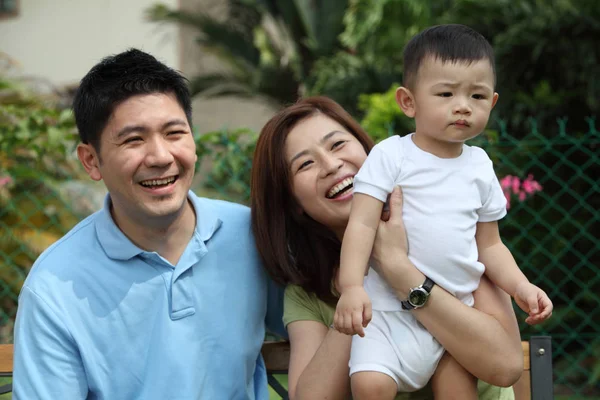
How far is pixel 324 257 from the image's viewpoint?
2939 millimetres

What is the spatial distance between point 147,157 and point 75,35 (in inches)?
475

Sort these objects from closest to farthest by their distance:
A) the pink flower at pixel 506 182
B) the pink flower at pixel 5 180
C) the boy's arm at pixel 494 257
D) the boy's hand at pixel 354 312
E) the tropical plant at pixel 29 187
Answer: the boy's hand at pixel 354 312 < the boy's arm at pixel 494 257 < the tropical plant at pixel 29 187 < the pink flower at pixel 506 182 < the pink flower at pixel 5 180

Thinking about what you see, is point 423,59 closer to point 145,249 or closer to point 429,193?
point 429,193

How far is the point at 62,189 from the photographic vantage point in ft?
18.4

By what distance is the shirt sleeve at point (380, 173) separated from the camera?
2459mm

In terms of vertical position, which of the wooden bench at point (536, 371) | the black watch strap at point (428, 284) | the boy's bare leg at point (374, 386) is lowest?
the wooden bench at point (536, 371)

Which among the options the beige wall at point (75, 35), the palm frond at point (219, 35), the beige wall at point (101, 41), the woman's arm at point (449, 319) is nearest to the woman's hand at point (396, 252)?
the woman's arm at point (449, 319)

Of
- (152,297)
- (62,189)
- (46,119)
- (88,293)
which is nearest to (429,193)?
(152,297)

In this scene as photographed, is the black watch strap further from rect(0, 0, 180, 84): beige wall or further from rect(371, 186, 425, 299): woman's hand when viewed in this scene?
rect(0, 0, 180, 84): beige wall

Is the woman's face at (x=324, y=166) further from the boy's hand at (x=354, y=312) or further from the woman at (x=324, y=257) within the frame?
the boy's hand at (x=354, y=312)

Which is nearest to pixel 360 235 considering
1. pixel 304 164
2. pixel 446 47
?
pixel 304 164

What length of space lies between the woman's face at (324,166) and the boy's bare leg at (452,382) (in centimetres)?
56

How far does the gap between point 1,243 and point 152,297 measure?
Result: 3209 millimetres

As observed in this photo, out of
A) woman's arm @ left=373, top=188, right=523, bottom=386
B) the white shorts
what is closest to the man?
the white shorts
